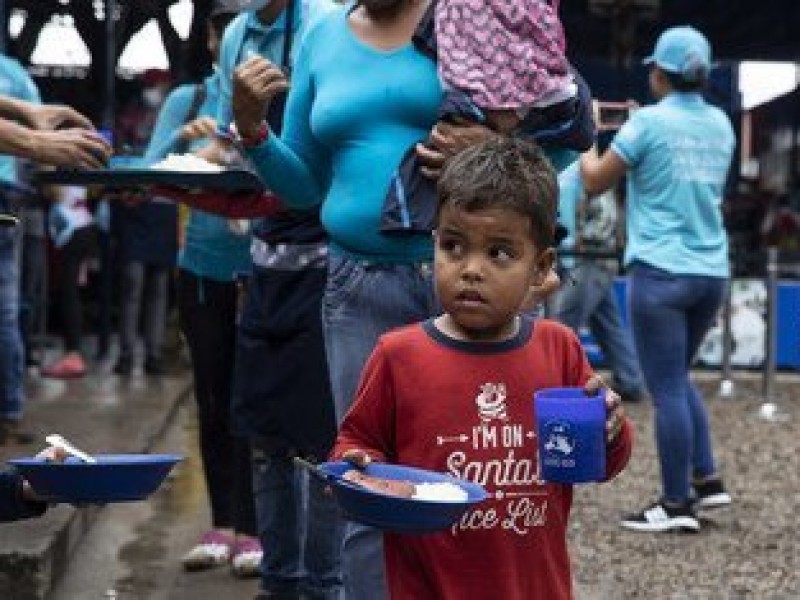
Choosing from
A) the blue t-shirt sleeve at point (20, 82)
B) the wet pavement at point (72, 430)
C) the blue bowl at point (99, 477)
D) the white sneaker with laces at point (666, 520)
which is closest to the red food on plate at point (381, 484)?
the blue bowl at point (99, 477)

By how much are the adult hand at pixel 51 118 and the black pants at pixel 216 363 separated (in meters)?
1.49

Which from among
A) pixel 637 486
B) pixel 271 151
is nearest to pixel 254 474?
pixel 271 151

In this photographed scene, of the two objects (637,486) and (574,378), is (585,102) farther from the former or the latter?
(637,486)

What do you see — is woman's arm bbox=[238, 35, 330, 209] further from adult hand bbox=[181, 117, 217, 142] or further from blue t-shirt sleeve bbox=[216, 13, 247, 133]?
adult hand bbox=[181, 117, 217, 142]

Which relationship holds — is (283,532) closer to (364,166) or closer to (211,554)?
(211,554)

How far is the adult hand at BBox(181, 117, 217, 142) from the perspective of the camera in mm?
5309

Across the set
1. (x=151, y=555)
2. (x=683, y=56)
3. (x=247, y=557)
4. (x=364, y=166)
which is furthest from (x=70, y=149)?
(x=683, y=56)

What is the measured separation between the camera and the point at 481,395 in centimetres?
321

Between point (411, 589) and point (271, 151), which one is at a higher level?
point (271, 151)

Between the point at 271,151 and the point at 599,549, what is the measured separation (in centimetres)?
335

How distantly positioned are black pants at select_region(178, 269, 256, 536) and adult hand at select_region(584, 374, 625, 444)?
2746 millimetres

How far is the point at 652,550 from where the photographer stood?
679 centimetres

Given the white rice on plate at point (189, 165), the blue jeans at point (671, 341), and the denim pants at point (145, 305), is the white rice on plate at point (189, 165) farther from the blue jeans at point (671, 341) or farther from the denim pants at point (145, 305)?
the denim pants at point (145, 305)

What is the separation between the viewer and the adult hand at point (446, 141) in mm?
3596
